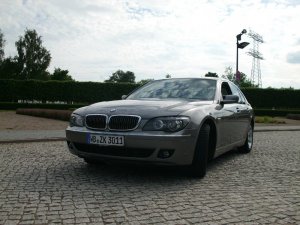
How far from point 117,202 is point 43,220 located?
893 millimetres

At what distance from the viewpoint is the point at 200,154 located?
5340 mm

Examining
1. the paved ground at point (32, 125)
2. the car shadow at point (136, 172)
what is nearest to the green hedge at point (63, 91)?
the paved ground at point (32, 125)

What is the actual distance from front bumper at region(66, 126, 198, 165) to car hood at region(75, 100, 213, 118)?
281 millimetres

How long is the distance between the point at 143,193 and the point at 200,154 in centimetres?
113

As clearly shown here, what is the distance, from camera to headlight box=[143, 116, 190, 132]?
5.03 metres

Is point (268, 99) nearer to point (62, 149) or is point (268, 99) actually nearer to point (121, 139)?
point (62, 149)

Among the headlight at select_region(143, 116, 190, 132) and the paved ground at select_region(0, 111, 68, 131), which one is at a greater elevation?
the headlight at select_region(143, 116, 190, 132)

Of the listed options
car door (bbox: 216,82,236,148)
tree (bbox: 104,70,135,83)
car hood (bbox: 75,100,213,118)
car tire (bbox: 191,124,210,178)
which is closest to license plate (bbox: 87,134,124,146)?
car hood (bbox: 75,100,213,118)

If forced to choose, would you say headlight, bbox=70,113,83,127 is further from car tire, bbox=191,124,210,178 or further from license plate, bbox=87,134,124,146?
car tire, bbox=191,124,210,178

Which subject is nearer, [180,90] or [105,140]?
[105,140]

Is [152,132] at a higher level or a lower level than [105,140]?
higher

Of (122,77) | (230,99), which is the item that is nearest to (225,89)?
(230,99)

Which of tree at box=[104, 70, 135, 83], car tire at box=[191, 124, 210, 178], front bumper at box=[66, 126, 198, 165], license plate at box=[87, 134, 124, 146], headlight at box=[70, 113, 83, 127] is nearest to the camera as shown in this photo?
front bumper at box=[66, 126, 198, 165]

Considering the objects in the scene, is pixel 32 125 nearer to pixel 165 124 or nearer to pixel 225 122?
pixel 225 122
